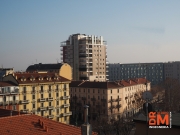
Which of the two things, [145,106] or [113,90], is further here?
[113,90]

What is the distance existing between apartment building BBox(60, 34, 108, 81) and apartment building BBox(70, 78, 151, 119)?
16.1 meters

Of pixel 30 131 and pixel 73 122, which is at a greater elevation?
pixel 30 131

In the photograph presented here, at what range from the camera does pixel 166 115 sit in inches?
432

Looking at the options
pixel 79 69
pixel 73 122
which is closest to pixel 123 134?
pixel 73 122

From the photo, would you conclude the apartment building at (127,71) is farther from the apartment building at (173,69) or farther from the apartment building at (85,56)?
the apartment building at (85,56)

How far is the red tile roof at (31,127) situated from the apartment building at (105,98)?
37037 mm

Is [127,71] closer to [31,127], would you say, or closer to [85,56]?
[85,56]

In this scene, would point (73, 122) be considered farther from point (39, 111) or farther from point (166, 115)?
point (166, 115)

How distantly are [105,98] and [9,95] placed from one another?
21.8m

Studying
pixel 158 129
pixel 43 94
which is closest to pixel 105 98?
pixel 43 94

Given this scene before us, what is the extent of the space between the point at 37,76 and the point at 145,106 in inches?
1504

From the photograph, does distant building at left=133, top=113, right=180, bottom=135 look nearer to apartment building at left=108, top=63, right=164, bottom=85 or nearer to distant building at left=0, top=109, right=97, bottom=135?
distant building at left=0, top=109, right=97, bottom=135

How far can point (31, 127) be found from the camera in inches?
695

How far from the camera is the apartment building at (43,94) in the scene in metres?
43.7
